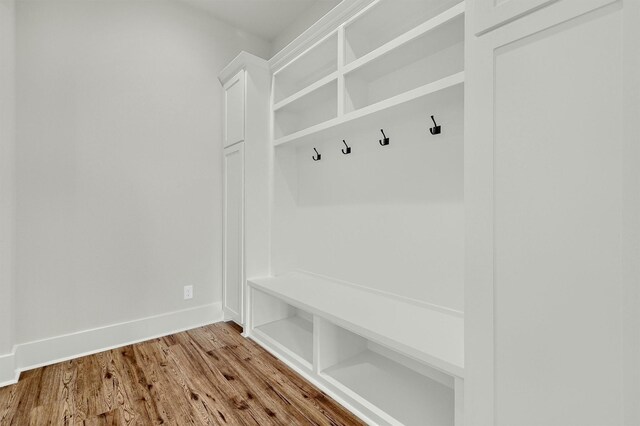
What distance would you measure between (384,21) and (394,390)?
2083mm

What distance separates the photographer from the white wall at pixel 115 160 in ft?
6.93

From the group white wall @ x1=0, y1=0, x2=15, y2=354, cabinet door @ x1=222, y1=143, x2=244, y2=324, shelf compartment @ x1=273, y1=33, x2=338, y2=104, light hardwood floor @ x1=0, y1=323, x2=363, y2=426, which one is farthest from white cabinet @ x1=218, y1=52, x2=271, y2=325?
white wall @ x1=0, y1=0, x2=15, y2=354

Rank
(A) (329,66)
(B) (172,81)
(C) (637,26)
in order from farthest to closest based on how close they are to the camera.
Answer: (B) (172,81) < (A) (329,66) < (C) (637,26)

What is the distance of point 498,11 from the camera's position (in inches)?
38.3

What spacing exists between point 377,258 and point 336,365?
0.71m

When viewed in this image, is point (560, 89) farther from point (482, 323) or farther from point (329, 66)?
point (329, 66)

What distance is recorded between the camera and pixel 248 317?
2510mm

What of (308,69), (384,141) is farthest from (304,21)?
(384,141)

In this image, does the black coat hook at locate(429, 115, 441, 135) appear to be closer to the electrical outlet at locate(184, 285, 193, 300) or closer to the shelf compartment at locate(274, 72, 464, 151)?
the shelf compartment at locate(274, 72, 464, 151)

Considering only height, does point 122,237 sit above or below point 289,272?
above

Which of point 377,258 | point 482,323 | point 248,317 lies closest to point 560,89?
point 482,323

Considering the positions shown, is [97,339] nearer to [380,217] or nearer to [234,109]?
[234,109]

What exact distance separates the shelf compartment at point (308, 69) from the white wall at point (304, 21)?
0.46 m

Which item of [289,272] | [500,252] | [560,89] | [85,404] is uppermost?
[560,89]
